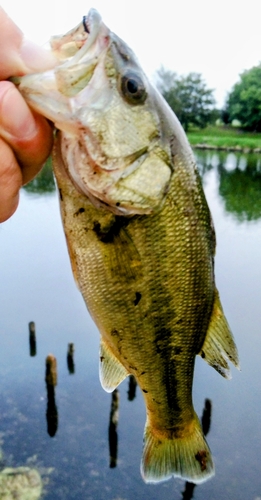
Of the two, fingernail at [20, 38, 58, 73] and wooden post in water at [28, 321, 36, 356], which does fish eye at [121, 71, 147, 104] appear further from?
wooden post in water at [28, 321, 36, 356]

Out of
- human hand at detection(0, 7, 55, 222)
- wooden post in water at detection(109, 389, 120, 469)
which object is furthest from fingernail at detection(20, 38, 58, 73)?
wooden post in water at detection(109, 389, 120, 469)

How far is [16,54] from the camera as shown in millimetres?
1736

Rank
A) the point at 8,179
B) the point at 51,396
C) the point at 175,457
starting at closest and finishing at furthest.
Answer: the point at 8,179 < the point at 175,457 < the point at 51,396

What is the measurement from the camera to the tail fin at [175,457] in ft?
9.70

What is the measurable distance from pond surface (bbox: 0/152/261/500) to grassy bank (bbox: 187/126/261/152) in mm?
49815

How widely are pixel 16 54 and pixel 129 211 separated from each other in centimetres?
81

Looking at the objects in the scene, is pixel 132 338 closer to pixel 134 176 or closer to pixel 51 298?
pixel 134 176

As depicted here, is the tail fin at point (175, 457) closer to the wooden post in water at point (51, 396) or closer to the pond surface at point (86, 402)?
the pond surface at point (86, 402)

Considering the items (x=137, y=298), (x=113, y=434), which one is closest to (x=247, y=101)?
(x=113, y=434)

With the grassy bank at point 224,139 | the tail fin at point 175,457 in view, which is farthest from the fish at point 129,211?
the grassy bank at point 224,139

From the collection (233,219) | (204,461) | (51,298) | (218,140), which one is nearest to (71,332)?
(51,298)

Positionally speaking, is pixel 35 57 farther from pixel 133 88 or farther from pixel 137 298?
pixel 137 298

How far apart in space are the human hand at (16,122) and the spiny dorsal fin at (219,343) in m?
1.34

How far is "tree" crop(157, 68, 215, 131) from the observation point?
7744 cm
